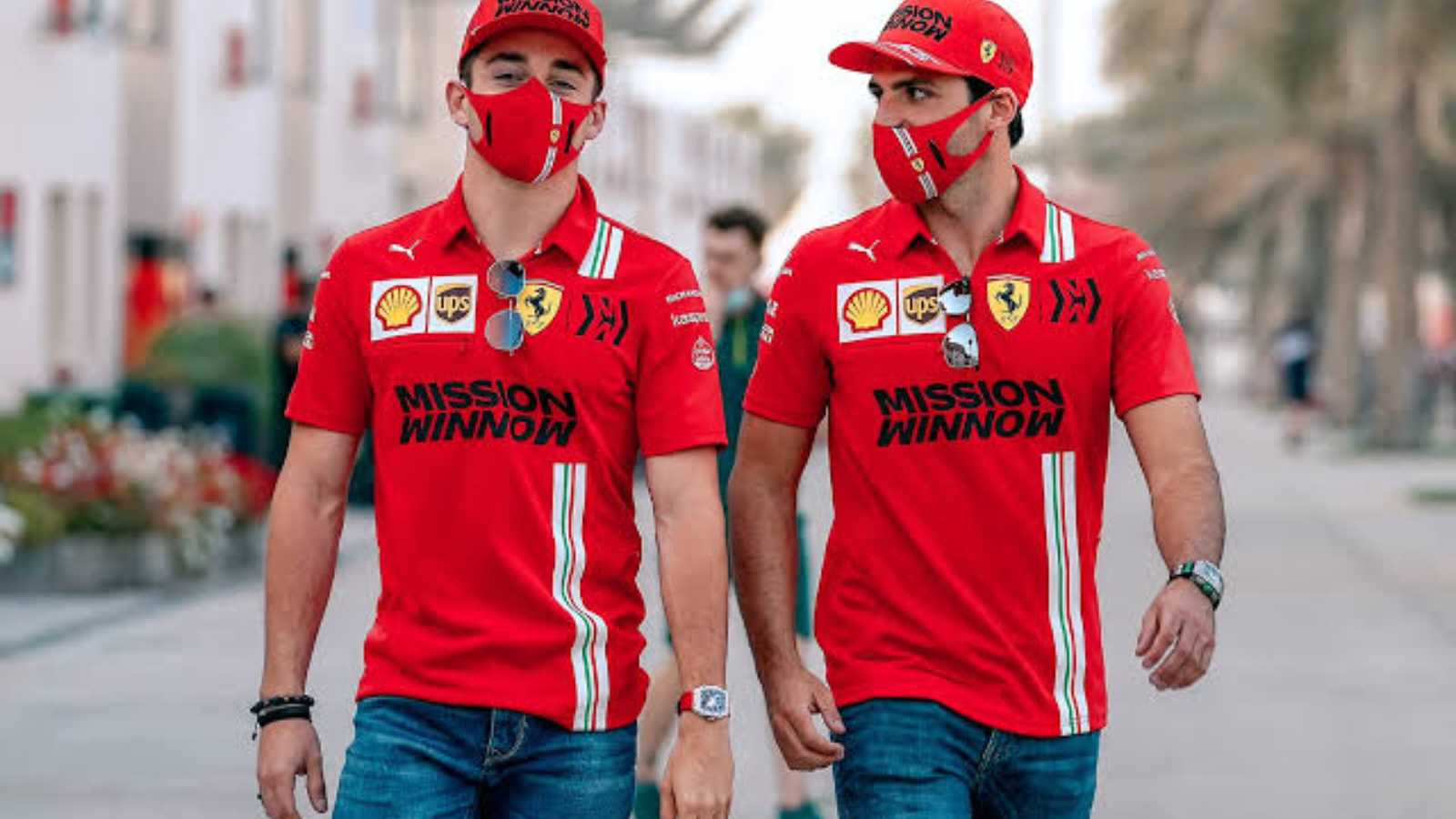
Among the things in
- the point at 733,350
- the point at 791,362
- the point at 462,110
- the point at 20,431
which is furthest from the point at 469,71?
the point at 20,431

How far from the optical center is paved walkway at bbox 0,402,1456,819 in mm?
10805

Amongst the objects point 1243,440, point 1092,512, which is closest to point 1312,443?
point 1243,440

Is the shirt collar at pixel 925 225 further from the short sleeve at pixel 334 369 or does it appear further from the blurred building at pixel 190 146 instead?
the blurred building at pixel 190 146

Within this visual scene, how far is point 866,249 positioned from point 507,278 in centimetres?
64

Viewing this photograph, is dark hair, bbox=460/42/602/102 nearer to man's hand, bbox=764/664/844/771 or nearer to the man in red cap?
the man in red cap

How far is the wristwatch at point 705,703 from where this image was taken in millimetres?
4750

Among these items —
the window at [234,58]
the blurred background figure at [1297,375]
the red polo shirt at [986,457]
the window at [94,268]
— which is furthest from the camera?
the blurred background figure at [1297,375]

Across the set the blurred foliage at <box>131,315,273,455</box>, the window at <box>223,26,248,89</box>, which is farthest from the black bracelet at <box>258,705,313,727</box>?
the window at <box>223,26,248,89</box>

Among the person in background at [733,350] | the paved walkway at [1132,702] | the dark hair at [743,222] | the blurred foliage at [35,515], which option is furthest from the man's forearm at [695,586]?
the blurred foliage at [35,515]

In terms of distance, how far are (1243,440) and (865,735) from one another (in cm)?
4730

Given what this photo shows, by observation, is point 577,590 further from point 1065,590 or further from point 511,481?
point 1065,590

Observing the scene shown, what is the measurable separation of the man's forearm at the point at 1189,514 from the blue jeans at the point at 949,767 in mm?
334

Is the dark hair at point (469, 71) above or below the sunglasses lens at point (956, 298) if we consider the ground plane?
above

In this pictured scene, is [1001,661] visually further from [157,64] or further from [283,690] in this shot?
[157,64]
